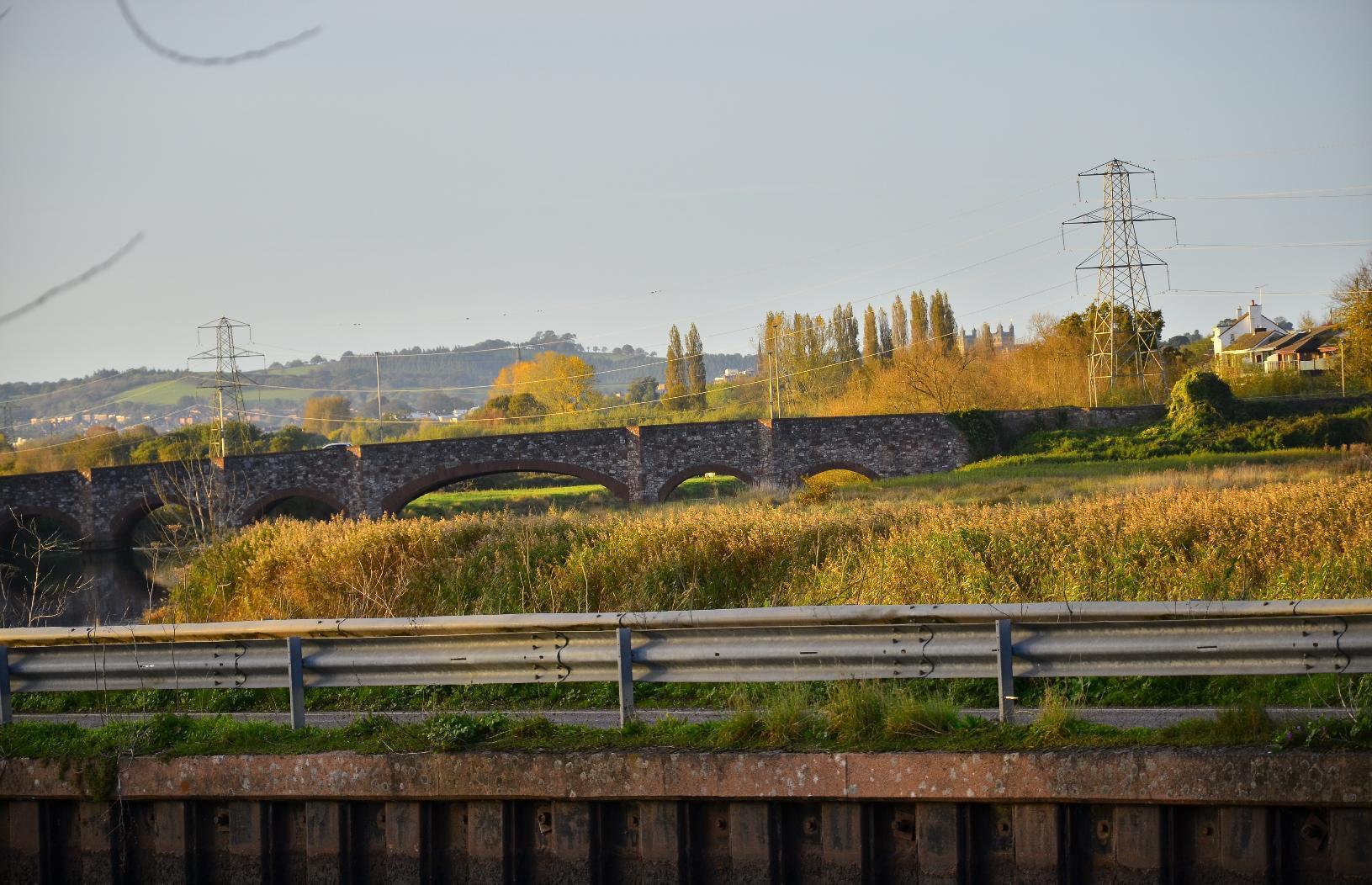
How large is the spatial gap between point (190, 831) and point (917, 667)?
4.17 meters

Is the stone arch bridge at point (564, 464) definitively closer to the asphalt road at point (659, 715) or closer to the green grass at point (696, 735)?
the asphalt road at point (659, 715)

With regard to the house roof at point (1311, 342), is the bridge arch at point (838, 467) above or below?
below

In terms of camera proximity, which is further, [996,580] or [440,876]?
[996,580]

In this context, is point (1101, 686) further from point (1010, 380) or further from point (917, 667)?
point (1010, 380)

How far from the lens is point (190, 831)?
6.69 meters

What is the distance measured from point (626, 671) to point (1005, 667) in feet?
6.57

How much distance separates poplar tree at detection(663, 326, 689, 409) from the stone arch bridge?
123 feet

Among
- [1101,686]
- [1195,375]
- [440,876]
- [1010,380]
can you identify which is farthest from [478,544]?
[1010,380]

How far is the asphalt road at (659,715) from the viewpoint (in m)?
6.30

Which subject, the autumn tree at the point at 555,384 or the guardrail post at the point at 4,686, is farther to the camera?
the autumn tree at the point at 555,384

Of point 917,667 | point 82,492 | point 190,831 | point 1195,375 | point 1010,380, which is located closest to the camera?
point 917,667

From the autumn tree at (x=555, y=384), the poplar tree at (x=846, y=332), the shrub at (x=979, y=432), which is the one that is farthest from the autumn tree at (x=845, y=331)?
the shrub at (x=979, y=432)

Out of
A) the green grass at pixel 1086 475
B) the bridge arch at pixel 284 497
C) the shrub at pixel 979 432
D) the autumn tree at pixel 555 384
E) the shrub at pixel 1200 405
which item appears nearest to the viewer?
the green grass at pixel 1086 475

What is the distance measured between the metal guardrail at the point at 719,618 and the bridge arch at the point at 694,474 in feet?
111
